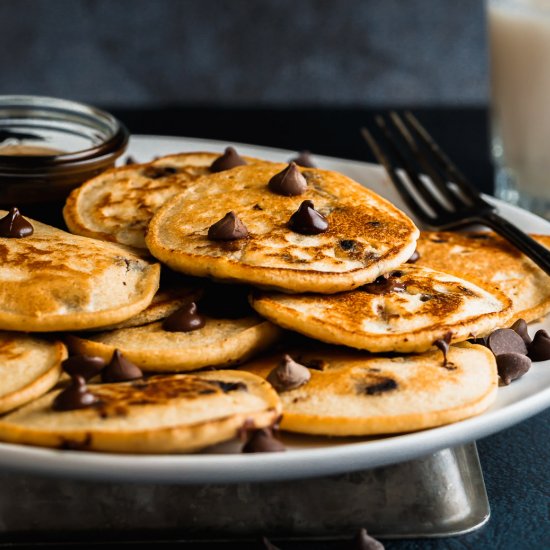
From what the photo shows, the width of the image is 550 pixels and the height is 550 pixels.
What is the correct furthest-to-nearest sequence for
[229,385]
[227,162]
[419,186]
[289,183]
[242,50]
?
[242,50] → [419,186] → [227,162] → [289,183] → [229,385]

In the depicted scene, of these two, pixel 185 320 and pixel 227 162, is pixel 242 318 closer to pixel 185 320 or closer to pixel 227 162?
pixel 185 320

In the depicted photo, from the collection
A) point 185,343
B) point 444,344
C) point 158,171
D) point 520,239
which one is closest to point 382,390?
point 444,344

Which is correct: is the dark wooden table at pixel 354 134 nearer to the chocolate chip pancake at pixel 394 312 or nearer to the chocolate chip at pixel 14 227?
the chocolate chip pancake at pixel 394 312

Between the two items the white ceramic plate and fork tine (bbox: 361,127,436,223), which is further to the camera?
fork tine (bbox: 361,127,436,223)

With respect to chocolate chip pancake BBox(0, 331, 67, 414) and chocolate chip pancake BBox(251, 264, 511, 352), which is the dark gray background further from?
chocolate chip pancake BBox(0, 331, 67, 414)

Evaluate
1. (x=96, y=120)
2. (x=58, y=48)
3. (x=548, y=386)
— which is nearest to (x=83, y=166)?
(x=96, y=120)

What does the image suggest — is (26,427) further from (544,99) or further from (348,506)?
(544,99)

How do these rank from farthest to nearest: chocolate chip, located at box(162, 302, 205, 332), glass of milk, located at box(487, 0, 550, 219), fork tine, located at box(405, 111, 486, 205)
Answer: glass of milk, located at box(487, 0, 550, 219), fork tine, located at box(405, 111, 486, 205), chocolate chip, located at box(162, 302, 205, 332)

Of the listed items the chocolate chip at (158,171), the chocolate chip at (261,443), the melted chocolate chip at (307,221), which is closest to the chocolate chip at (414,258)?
the melted chocolate chip at (307,221)

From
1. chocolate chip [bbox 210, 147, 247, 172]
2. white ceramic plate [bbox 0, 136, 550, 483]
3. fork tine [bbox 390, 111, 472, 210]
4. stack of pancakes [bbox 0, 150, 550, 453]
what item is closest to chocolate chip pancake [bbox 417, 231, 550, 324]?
stack of pancakes [bbox 0, 150, 550, 453]
